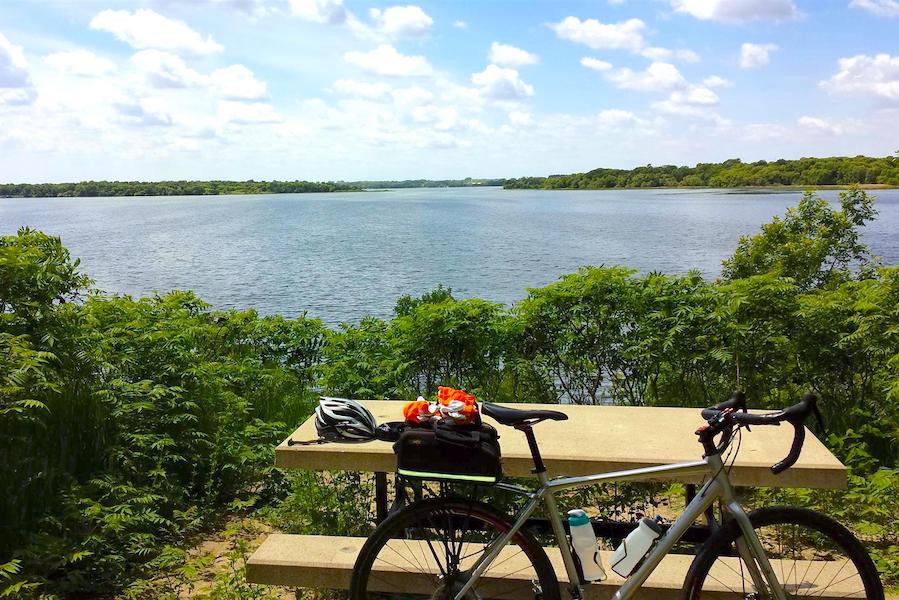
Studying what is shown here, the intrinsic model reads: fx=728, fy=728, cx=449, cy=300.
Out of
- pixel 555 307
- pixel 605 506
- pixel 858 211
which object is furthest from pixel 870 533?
pixel 858 211

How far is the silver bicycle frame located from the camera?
2.74 metres

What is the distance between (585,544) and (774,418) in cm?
90

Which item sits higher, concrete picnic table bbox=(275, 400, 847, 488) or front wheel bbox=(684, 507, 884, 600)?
concrete picnic table bbox=(275, 400, 847, 488)

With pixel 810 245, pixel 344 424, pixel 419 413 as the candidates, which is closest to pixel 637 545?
pixel 419 413

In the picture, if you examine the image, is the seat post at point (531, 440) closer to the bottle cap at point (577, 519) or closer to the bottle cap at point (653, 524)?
the bottle cap at point (577, 519)

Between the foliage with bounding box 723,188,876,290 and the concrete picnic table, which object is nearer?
the concrete picnic table

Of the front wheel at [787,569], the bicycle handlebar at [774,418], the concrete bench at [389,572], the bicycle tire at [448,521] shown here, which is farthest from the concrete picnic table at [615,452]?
the bicycle handlebar at [774,418]

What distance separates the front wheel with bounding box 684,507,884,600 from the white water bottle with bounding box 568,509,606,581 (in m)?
0.35

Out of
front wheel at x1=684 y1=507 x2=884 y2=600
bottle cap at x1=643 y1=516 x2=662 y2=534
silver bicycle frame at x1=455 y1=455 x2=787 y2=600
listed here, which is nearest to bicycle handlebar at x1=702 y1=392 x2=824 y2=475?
silver bicycle frame at x1=455 y1=455 x2=787 y2=600

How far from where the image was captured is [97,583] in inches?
163

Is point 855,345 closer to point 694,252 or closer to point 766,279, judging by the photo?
point 766,279

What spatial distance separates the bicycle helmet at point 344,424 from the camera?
359cm

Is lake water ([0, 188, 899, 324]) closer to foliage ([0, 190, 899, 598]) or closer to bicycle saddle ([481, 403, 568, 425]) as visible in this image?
foliage ([0, 190, 899, 598])

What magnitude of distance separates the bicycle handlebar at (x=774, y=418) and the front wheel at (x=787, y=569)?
0.26 m
